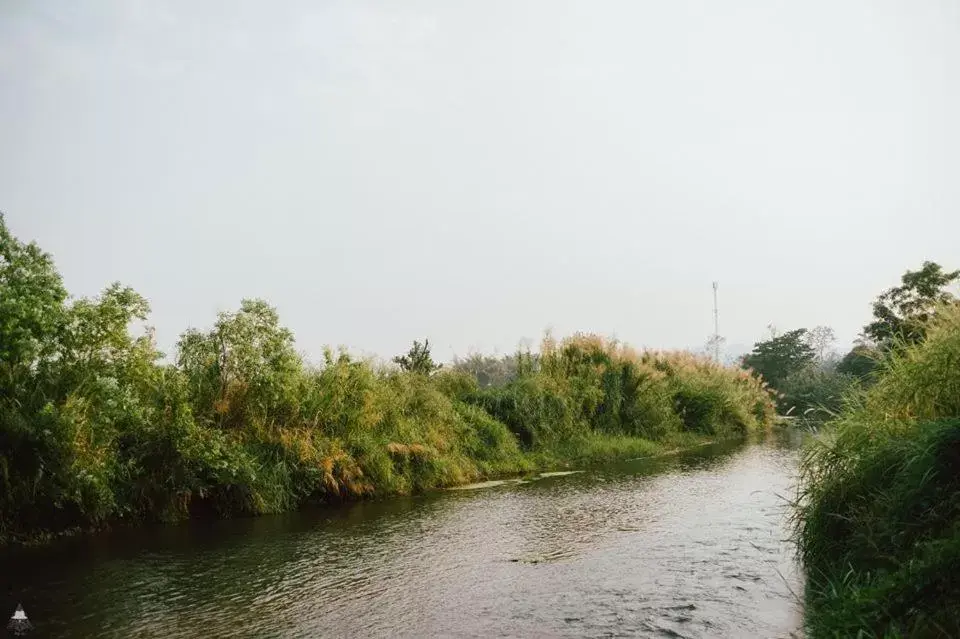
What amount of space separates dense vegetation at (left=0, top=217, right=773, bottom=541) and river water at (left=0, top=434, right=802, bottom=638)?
2.20 ft

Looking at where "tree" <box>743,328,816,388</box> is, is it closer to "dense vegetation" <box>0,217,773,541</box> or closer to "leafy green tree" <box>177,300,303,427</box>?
"dense vegetation" <box>0,217,773,541</box>

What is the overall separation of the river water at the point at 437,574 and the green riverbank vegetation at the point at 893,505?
705mm

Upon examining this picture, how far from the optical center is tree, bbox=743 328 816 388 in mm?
51844

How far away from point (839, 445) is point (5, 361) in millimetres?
10739

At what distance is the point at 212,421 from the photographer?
12.5 m

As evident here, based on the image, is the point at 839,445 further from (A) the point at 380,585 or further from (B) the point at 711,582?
(A) the point at 380,585

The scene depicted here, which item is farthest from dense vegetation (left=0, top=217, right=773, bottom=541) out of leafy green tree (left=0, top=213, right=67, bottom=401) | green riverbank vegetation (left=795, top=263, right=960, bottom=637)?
green riverbank vegetation (left=795, top=263, right=960, bottom=637)

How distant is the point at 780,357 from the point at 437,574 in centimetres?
4927

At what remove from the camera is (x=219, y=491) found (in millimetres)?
12039

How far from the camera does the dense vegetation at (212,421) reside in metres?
9.82

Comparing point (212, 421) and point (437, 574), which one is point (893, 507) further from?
point (212, 421)

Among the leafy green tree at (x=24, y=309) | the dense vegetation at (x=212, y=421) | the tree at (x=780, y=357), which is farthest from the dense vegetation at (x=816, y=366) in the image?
the leafy green tree at (x=24, y=309)

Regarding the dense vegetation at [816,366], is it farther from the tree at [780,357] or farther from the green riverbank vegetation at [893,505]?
the green riverbank vegetation at [893,505]

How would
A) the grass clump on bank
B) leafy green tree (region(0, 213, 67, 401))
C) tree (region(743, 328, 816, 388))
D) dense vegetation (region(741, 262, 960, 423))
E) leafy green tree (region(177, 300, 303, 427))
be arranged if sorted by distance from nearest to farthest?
1. the grass clump on bank
2. leafy green tree (region(0, 213, 67, 401))
3. leafy green tree (region(177, 300, 303, 427))
4. dense vegetation (region(741, 262, 960, 423))
5. tree (region(743, 328, 816, 388))
